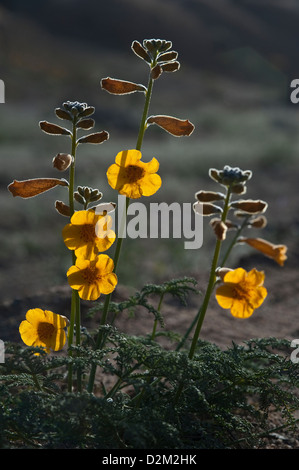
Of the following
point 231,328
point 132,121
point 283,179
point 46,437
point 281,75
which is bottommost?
point 46,437

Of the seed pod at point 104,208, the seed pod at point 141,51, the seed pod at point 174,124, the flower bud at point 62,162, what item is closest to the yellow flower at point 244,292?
the seed pod at point 104,208

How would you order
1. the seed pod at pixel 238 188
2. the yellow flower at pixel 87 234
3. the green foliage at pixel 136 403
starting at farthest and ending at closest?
the yellow flower at pixel 87 234 → the seed pod at pixel 238 188 → the green foliage at pixel 136 403

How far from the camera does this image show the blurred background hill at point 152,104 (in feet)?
25.5

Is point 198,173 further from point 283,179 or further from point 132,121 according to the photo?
point 132,121

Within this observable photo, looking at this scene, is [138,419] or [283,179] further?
[283,179]

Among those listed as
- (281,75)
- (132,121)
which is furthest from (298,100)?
(281,75)

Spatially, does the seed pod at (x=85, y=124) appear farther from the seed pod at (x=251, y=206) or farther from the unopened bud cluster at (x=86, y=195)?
the seed pod at (x=251, y=206)

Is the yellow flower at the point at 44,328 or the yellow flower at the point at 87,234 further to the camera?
the yellow flower at the point at 44,328

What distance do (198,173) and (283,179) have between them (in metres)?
1.67

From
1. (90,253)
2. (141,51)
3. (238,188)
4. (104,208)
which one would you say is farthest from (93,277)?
(141,51)

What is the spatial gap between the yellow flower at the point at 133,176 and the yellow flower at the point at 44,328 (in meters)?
0.64

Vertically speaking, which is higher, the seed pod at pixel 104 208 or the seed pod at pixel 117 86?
the seed pod at pixel 117 86

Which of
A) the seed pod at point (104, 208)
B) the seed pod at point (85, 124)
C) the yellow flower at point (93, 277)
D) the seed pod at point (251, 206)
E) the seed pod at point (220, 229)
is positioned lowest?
the yellow flower at point (93, 277)

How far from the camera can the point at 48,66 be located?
32.7 m
